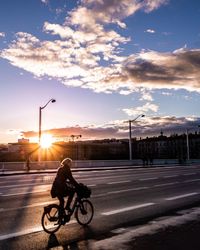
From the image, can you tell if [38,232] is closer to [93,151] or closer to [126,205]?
[126,205]

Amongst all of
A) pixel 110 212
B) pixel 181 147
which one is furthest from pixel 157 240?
pixel 181 147

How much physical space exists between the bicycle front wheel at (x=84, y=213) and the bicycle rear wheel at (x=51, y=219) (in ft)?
2.25

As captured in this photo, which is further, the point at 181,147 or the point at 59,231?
the point at 181,147

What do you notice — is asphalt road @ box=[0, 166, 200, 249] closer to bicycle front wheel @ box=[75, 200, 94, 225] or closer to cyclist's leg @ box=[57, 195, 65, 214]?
bicycle front wheel @ box=[75, 200, 94, 225]

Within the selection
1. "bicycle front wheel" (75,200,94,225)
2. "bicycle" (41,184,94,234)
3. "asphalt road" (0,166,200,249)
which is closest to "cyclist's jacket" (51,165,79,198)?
"bicycle" (41,184,94,234)

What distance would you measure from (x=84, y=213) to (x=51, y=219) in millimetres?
1111

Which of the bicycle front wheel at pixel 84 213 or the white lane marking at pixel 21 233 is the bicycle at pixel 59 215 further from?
the white lane marking at pixel 21 233

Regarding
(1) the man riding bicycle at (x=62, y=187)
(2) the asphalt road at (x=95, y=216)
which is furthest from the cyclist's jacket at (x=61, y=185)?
(2) the asphalt road at (x=95, y=216)

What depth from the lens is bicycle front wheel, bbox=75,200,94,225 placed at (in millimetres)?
9890

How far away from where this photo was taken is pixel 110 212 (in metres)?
12.0

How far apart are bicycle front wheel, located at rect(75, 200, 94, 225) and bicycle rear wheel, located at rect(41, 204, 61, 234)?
27.0 inches

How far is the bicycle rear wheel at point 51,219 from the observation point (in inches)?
356

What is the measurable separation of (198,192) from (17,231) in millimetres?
10666

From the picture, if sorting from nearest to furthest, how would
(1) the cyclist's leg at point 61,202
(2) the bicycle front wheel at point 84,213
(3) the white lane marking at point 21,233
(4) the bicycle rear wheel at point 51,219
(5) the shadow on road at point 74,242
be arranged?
(5) the shadow on road at point 74,242 < (3) the white lane marking at point 21,233 < (4) the bicycle rear wheel at point 51,219 < (1) the cyclist's leg at point 61,202 < (2) the bicycle front wheel at point 84,213
